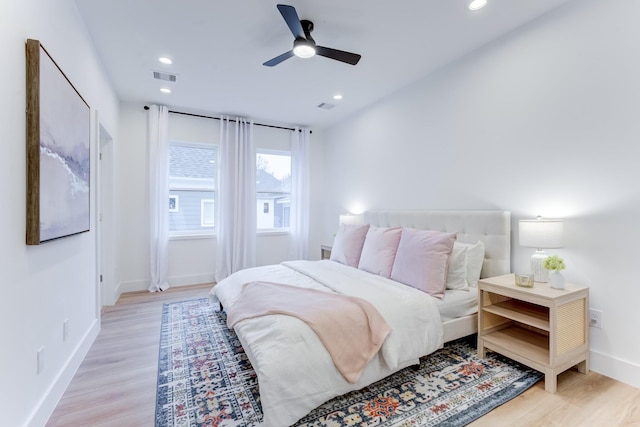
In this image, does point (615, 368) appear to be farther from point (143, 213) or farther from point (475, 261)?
point (143, 213)

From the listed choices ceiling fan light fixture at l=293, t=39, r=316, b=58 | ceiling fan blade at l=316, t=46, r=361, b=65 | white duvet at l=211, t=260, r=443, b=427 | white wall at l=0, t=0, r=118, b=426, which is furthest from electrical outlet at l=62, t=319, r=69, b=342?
ceiling fan blade at l=316, t=46, r=361, b=65

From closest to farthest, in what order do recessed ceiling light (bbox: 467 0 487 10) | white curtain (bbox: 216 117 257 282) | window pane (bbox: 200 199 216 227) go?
recessed ceiling light (bbox: 467 0 487 10) < white curtain (bbox: 216 117 257 282) < window pane (bbox: 200 199 216 227)

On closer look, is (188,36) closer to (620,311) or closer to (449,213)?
(449,213)

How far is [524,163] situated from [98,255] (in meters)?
4.08

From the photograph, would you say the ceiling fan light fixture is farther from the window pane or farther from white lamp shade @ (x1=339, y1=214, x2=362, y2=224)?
the window pane

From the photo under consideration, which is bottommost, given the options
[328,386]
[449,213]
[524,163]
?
[328,386]

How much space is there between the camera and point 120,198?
13.8 ft

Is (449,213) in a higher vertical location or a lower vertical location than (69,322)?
higher

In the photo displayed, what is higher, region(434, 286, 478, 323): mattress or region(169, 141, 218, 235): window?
region(169, 141, 218, 235): window

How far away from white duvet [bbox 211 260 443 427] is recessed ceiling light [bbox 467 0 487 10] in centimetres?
228

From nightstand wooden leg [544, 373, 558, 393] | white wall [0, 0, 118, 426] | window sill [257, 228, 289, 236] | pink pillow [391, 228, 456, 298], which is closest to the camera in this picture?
white wall [0, 0, 118, 426]

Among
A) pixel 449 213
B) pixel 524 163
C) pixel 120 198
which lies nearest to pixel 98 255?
pixel 120 198

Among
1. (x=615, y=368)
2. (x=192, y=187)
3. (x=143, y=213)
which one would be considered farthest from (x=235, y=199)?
(x=615, y=368)

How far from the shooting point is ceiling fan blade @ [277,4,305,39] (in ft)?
6.41
